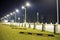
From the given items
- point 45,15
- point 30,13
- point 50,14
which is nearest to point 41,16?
point 45,15

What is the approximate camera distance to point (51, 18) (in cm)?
6512

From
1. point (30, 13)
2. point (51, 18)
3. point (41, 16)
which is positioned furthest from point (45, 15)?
point (30, 13)

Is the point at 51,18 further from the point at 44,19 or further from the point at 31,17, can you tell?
the point at 31,17

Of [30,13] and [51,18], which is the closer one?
[51,18]

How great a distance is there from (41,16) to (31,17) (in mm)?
9421

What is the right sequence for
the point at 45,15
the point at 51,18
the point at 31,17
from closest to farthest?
the point at 51,18 → the point at 45,15 → the point at 31,17

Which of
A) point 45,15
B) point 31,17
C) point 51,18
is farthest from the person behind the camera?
point 31,17

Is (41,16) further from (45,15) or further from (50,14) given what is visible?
(50,14)

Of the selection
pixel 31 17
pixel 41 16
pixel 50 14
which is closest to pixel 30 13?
pixel 31 17

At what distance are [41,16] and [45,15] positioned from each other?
2.42 metres

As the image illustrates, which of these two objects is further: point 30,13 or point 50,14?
point 30,13

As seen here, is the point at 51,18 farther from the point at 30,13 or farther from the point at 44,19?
the point at 30,13

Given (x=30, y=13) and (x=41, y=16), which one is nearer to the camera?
(x=41, y=16)

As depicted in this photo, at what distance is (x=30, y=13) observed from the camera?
85.1 metres
